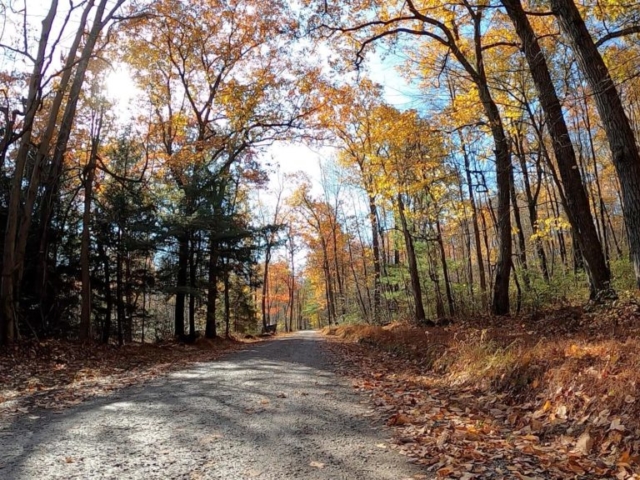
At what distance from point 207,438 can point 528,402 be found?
3530mm

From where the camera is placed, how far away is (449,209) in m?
16.0

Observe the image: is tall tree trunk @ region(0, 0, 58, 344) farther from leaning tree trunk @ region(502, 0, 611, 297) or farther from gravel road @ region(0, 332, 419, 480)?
leaning tree trunk @ region(502, 0, 611, 297)

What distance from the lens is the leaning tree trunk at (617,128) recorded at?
20.0 feet

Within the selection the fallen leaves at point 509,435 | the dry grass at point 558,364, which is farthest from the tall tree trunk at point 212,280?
the fallen leaves at point 509,435

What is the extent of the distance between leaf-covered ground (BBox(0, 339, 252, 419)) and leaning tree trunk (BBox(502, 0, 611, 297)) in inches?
344

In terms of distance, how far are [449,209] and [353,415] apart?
40.0 feet

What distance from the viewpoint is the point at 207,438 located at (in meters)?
4.14

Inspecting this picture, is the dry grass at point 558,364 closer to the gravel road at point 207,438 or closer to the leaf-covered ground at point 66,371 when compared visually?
the gravel road at point 207,438

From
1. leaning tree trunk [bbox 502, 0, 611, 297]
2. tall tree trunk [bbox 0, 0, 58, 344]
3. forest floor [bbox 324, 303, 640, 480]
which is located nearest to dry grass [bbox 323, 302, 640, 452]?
forest floor [bbox 324, 303, 640, 480]

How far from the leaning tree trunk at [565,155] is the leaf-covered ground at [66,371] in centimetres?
874

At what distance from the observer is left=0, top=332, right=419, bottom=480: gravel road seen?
3361 millimetres

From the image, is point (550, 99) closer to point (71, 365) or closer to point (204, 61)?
point (71, 365)

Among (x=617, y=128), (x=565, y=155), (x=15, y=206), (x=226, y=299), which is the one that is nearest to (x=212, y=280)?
(x=226, y=299)

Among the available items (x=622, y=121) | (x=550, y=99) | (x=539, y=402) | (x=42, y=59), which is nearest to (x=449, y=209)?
(x=550, y=99)
